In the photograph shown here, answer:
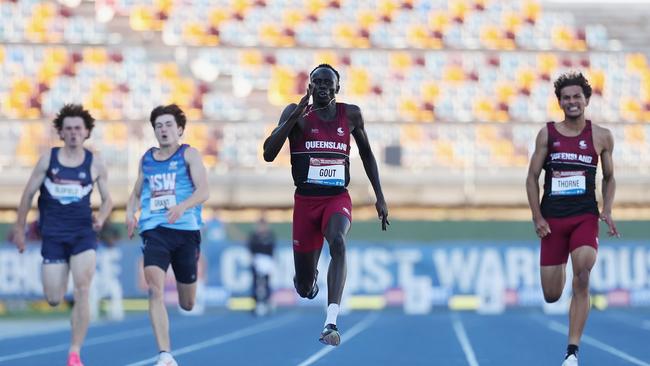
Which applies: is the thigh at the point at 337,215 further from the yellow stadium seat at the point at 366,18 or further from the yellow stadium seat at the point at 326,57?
the yellow stadium seat at the point at 366,18

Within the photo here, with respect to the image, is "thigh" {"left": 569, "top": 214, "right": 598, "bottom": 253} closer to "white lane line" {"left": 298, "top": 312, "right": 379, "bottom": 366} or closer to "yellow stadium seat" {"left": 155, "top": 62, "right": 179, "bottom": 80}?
"white lane line" {"left": 298, "top": 312, "right": 379, "bottom": 366}

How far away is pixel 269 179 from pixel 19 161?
664 cm

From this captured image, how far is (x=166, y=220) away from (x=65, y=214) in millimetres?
1014

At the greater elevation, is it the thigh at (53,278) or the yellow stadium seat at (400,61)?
the yellow stadium seat at (400,61)

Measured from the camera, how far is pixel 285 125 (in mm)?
7141

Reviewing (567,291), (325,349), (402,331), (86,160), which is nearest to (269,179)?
(567,291)

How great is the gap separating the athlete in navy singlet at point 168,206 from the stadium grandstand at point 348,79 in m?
21.4

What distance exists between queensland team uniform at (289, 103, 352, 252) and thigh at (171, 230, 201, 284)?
87 cm

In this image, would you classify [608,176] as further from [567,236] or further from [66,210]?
[66,210]

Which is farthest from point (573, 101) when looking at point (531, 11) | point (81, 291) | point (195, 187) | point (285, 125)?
point (531, 11)

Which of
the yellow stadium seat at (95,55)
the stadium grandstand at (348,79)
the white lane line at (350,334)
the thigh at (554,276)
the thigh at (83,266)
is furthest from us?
the yellow stadium seat at (95,55)

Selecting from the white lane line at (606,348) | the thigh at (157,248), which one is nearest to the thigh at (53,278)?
the thigh at (157,248)

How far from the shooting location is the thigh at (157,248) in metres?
7.79

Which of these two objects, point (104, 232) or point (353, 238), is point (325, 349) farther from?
point (353, 238)
